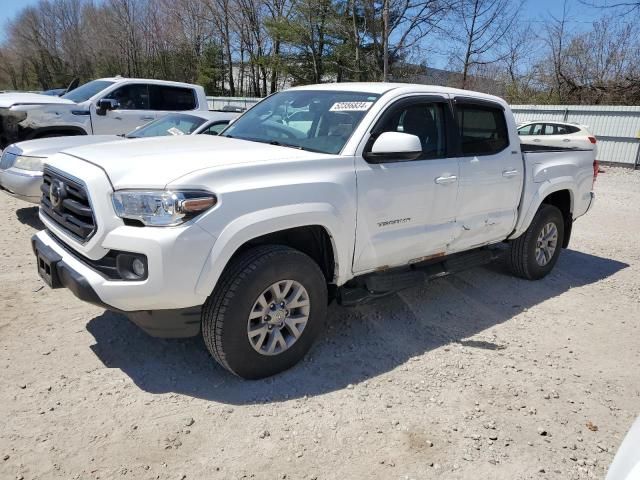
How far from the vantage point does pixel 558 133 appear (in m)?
15.4

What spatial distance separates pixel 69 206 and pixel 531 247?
14.3ft

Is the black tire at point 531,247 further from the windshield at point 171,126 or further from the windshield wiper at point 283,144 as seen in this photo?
the windshield at point 171,126

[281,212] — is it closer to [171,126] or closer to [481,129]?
[481,129]

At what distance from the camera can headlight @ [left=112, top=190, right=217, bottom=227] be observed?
8.55 feet

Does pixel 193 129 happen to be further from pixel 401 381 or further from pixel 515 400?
pixel 515 400

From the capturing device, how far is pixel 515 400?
317 cm

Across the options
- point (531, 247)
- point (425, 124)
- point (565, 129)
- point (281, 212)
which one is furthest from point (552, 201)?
point (565, 129)

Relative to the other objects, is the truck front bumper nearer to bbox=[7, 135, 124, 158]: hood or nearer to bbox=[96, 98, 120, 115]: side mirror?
bbox=[7, 135, 124, 158]: hood

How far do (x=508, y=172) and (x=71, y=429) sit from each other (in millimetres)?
3928

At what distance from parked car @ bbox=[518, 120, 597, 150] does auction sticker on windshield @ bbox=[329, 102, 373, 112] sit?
12.0 metres

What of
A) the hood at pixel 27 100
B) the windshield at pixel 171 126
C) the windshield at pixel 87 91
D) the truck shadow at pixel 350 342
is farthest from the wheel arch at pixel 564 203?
the windshield at pixel 87 91

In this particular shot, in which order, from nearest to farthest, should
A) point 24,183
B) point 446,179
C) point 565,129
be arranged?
1. point 446,179
2. point 24,183
3. point 565,129

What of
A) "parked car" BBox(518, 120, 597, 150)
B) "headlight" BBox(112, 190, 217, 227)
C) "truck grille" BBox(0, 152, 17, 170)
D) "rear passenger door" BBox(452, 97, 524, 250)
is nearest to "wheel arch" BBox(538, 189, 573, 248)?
"rear passenger door" BBox(452, 97, 524, 250)

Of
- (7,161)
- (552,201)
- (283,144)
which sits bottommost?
(552,201)
